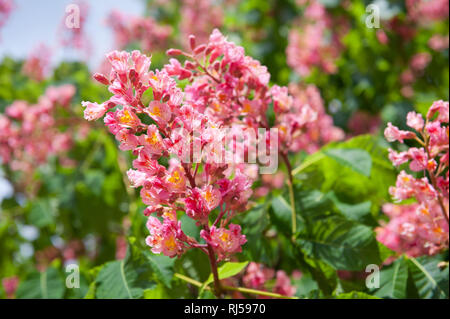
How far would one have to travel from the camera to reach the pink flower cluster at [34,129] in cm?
273

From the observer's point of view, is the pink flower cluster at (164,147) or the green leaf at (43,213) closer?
the pink flower cluster at (164,147)

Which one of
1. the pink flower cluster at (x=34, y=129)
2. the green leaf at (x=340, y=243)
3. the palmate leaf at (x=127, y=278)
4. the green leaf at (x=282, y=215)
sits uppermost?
the pink flower cluster at (x=34, y=129)

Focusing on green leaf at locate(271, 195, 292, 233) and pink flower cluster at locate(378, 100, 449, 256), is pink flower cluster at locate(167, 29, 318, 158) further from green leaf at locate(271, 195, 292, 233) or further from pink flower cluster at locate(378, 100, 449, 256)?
pink flower cluster at locate(378, 100, 449, 256)

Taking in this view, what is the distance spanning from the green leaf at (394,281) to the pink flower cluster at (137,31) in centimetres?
332

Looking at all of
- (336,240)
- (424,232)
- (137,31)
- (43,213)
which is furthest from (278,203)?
(137,31)

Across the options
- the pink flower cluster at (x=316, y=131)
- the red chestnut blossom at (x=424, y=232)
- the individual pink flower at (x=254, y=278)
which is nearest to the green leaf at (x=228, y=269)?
the individual pink flower at (x=254, y=278)

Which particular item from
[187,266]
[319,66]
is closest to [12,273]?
[187,266]

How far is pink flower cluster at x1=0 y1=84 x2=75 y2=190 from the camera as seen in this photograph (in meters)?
2.73

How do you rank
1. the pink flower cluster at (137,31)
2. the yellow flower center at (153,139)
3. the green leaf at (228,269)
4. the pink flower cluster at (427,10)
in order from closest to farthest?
the yellow flower center at (153,139) < the green leaf at (228,269) < the pink flower cluster at (427,10) < the pink flower cluster at (137,31)

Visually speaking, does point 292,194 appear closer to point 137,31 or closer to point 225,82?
point 225,82

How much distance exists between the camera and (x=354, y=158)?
1446 mm

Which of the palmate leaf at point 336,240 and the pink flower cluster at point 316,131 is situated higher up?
the pink flower cluster at point 316,131

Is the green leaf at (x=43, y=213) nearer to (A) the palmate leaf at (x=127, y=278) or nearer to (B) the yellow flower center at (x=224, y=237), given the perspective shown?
(A) the palmate leaf at (x=127, y=278)

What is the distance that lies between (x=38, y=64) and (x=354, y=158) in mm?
3948
